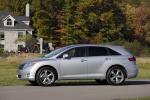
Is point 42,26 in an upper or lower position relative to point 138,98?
upper

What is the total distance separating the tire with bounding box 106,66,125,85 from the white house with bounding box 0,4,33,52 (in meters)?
64.9

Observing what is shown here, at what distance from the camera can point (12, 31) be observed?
83375mm

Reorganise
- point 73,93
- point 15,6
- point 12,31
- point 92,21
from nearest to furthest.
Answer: point 73,93 < point 12,31 < point 92,21 < point 15,6

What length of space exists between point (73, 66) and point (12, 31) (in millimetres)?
66486

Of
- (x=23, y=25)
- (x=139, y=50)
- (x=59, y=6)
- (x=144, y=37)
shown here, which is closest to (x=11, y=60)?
(x=139, y=50)

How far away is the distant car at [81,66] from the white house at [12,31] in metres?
64.6

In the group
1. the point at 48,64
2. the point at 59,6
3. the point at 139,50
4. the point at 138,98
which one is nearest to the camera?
the point at 138,98

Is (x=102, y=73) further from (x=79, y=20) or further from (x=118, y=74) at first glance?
(x=79, y=20)

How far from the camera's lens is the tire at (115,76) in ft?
59.8

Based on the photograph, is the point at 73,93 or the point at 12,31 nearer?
the point at 73,93

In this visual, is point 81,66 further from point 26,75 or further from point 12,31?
point 12,31

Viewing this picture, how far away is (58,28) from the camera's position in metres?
86.6

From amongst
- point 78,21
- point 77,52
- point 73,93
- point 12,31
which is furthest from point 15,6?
point 73,93

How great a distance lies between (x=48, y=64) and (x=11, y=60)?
2814cm
